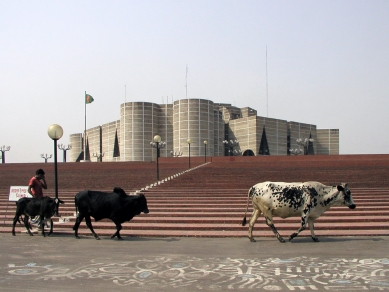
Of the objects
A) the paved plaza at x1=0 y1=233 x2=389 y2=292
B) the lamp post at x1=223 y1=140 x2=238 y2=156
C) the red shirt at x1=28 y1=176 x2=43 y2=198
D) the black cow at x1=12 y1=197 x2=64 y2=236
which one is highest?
the lamp post at x1=223 y1=140 x2=238 y2=156

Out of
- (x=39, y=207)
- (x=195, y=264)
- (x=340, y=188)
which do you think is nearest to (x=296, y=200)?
(x=340, y=188)

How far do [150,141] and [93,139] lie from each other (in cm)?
2820

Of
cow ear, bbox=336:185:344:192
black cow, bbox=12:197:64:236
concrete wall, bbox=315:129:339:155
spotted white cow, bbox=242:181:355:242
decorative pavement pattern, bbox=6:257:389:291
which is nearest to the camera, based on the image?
decorative pavement pattern, bbox=6:257:389:291

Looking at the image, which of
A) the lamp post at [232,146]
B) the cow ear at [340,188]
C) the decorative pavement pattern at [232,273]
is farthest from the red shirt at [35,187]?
the lamp post at [232,146]

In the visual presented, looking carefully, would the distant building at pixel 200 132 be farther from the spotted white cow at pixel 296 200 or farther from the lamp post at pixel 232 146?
the spotted white cow at pixel 296 200

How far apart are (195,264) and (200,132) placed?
67655 millimetres

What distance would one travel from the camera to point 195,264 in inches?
263

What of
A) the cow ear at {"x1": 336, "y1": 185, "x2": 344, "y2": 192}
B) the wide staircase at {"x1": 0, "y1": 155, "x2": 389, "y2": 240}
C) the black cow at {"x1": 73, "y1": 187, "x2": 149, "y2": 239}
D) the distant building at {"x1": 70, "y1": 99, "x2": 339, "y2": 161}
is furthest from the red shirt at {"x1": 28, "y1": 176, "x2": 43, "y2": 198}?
the distant building at {"x1": 70, "y1": 99, "x2": 339, "y2": 161}

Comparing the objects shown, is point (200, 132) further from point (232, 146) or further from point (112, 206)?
point (112, 206)

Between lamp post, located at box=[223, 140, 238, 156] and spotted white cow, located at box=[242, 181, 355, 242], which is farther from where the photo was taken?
lamp post, located at box=[223, 140, 238, 156]

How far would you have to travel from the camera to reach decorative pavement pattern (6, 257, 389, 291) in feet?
17.9

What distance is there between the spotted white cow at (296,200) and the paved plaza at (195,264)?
21.9 inches

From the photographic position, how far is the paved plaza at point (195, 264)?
18.0ft

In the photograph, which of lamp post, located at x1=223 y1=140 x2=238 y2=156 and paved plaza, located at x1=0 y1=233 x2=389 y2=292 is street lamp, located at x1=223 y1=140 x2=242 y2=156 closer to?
lamp post, located at x1=223 y1=140 x2=238 y2=156
